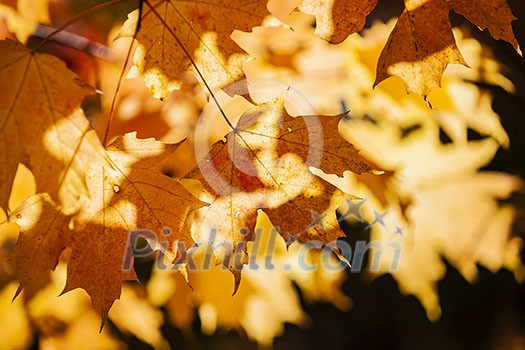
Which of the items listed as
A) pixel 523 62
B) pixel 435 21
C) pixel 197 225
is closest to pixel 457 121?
pixel 523 62

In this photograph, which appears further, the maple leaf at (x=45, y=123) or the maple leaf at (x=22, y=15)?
the maple leaf at (x=22, y=15)

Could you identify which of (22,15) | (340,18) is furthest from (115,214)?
(22,15)

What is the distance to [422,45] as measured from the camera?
945 millimetres

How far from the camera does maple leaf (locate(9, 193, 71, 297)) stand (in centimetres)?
92

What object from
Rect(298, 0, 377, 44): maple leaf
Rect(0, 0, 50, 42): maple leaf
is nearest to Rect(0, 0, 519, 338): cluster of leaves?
Rect(298, 0, 377, 44): maple leaf

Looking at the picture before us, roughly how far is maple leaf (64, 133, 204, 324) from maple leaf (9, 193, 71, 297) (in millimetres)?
30

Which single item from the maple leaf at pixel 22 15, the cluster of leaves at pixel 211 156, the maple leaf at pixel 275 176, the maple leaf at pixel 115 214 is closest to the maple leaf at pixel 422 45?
the cluster of leaves at pixel 211 156

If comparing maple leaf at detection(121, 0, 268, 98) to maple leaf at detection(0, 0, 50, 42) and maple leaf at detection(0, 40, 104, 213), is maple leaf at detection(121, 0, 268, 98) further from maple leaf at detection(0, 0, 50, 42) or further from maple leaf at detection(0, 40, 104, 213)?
maple leaf at detection(0, 0, 50, 42)

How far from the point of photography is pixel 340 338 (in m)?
2.81

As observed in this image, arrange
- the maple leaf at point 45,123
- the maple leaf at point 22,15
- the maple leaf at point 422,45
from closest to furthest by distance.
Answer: the maple leaf at point 45,123
the maple leaf at point 422,45
the maple leaf at point 22,15

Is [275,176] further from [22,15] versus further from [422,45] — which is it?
[22,15]

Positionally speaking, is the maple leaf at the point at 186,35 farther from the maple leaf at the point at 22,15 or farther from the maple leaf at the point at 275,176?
the maple leaf at the point at 22,15

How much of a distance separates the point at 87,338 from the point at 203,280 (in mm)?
405

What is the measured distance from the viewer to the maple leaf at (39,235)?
917 mm
